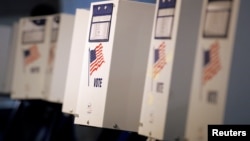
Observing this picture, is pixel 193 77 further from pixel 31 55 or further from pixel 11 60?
pixel 11 60

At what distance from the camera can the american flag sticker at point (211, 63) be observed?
1.14 metres

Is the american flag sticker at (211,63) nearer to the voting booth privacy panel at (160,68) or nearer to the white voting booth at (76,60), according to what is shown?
the voting booth privacy panel at (160,68)

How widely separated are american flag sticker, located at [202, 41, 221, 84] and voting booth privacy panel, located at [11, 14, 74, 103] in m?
1.11

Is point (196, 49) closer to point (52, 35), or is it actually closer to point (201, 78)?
point (201, 78)

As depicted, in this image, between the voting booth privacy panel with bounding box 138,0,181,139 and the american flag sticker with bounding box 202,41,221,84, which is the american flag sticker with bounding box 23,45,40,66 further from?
the american flag sticker with bounding box 202,41,221,84

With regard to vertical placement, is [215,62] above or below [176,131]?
above

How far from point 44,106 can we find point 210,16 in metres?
1.56

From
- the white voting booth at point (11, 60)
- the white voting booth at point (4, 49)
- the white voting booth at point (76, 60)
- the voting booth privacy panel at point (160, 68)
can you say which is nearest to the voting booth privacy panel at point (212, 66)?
the voting booth privacy panel at point (160, 68)

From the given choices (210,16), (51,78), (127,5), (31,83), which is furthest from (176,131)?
(31,83)

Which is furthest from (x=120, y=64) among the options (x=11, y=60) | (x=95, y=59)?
(x=11, y=60)

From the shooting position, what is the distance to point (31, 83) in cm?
234

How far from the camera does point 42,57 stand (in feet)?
7.46

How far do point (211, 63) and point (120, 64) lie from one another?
1.49ft

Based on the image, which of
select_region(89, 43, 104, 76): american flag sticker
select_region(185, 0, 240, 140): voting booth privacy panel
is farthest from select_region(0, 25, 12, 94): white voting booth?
select_region(185, 0, 240, 140): voting booth privacy panel
